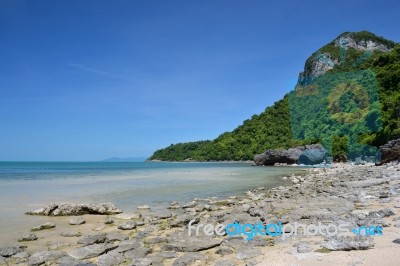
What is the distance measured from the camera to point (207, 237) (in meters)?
7.36

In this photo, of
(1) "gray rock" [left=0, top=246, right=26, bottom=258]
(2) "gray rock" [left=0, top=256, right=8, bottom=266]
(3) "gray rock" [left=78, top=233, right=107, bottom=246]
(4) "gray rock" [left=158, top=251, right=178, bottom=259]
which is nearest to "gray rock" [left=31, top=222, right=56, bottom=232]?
(1) "gray rock" [left=0, top=246, right=26, bottom=258]

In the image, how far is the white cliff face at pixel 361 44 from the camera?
4739 inches

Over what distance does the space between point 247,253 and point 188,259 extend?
1116 mm

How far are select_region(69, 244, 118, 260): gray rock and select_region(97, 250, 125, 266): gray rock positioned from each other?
0.37 meters

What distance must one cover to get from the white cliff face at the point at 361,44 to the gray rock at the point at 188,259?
426ft

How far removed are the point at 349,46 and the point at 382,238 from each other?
431 ft

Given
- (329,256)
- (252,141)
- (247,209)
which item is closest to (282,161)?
(252,141)

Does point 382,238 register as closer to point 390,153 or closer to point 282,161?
point 390,153

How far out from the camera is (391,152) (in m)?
33.9

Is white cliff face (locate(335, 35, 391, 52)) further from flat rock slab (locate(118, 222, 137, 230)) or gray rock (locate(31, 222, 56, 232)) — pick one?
gray rock (locate(31, 222, 56, 232))

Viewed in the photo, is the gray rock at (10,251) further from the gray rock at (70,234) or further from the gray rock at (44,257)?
the gray rock at (70,234)

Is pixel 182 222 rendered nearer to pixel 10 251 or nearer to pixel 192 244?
pixel 192 244

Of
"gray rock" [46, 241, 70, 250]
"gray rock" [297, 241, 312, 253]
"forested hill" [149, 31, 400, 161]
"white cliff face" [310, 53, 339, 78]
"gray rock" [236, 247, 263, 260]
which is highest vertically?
"white cliff face" [310, 53, 339, 78]

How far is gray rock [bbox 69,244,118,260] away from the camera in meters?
6.39
